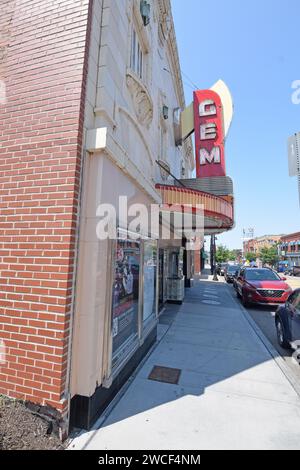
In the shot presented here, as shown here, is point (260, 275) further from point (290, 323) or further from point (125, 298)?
point (125, 298)

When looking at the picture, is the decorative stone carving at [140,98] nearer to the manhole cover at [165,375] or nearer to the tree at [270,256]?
the manhole cover at [165,375]

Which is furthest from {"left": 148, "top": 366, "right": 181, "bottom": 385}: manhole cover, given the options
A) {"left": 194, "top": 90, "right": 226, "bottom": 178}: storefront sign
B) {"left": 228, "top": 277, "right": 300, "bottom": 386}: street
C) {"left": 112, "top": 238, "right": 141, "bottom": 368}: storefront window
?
{"left": 194, "top": 90, "right": 226, "bottom": 178}: storefront sign

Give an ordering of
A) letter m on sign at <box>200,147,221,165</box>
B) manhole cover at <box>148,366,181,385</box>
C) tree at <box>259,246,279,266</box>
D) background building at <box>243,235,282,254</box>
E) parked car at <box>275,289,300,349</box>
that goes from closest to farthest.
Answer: manhole cover at <box>148,366,181,385</box> < parked car at <box>275,289,300,349</box> < letter m on sign at <box>200,147,221,165</box> < tree at <box>259,246,279,266</box> < background building at <box>243,235,282,254</box>

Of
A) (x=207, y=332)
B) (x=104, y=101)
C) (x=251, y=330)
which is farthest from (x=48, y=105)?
(x=251, y=330)

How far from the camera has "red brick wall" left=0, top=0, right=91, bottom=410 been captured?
268 centimetres

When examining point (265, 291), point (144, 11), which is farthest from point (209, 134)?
point (265, 291)

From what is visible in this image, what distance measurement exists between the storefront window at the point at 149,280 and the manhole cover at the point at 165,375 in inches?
36.6

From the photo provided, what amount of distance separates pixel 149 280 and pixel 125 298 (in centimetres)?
147

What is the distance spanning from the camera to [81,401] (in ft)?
9.23

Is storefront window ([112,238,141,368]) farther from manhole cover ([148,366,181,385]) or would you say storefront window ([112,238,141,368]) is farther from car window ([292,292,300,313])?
car window ([292,292,300,313])

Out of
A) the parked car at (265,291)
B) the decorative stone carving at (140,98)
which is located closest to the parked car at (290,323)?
the parked car at (265,291)

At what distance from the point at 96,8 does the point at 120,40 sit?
0.73m

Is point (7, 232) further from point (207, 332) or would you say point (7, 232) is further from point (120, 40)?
point (207, 332)

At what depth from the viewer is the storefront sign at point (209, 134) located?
917cm
